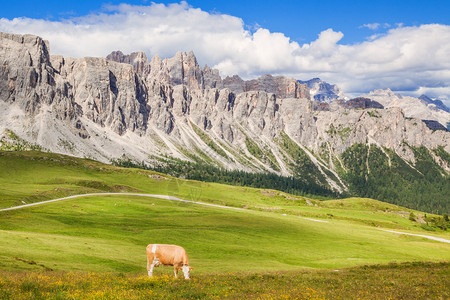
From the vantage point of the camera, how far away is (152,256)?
96.3 feet

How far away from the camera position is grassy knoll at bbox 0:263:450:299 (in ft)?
70.4

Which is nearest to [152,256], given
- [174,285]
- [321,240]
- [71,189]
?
[174,285]

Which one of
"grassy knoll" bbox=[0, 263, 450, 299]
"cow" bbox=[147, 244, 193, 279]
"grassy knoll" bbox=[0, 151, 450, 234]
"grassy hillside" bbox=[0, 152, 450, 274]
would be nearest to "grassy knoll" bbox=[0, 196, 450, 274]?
"grassy hillside" bbox=[0, 152, 450, 274]

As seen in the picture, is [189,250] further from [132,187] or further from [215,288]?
[132,187]

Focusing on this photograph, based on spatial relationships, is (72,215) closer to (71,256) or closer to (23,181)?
(71,256)

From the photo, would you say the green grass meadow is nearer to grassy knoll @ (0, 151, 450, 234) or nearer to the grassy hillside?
the grassy hillside

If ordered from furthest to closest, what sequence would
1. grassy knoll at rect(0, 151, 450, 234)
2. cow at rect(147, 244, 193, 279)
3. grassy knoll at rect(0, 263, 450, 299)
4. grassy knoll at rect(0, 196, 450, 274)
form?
grassy knoll at rect(0, 151, 450, 234) < grassy knoll at rect(0, 196, 450, 274) < cow at rect(147, 244, 193, 279) < grassy knoll at rect(0, 263, 450, 299)

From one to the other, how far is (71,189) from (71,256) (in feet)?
322

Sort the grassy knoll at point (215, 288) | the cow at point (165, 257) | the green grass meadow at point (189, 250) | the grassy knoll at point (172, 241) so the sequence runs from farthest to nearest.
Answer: the grassy knoll at point (172, 241) < the cow at point (165, 257) < the green grass meadow at point (189, 250) < the grassy knoll at point (215, 288)

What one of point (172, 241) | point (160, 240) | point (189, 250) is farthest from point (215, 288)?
point (160, 240)

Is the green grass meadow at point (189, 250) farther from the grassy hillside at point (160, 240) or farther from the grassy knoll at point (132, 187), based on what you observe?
the grassy knoll at point (132, 187)

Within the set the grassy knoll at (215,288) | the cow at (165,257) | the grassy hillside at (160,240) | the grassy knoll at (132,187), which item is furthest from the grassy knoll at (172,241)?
the grassy knoll at (132,187)

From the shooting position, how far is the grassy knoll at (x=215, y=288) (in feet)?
70.4

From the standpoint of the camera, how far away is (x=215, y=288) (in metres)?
25.5
